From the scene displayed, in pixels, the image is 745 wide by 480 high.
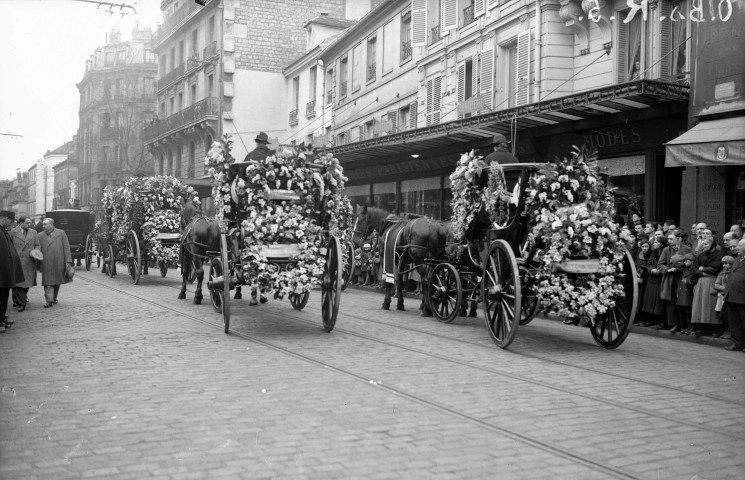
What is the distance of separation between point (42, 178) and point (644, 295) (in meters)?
78.2

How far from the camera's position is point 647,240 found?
12.5 meters

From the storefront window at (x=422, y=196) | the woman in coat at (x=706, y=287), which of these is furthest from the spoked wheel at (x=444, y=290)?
the storefront window at (x=422, y=196)

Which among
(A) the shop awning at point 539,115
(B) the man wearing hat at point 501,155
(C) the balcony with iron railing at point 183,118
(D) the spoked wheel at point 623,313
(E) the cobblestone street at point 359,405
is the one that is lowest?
(E) the cobblestone street at point 359,405

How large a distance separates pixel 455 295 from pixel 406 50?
53.0 ft

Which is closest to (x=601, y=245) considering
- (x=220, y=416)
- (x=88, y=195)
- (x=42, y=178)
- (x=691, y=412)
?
(x=691, y=412)

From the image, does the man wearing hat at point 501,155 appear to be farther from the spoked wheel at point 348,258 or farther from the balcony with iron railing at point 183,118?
the balcony with iron railing at point 183,118

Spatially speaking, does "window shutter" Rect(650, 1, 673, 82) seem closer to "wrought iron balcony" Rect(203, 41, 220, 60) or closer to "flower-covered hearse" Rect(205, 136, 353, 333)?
"flower-covered hearse" Rect(205, 136, 353, 333)

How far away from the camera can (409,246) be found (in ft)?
43.5

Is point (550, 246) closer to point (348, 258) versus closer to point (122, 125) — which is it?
point (348, 258)

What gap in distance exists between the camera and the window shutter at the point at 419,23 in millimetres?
24594

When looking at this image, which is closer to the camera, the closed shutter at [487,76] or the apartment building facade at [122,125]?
the closed shutter at [487,76]

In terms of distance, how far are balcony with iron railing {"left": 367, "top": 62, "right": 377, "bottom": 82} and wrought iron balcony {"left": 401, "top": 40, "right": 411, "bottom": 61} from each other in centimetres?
240

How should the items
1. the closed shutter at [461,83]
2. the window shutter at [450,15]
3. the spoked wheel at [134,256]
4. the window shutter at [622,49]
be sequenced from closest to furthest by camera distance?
the window shutter at [622,49] < the spoked wheel at [134,256] < the closed shutter at [461,83] < the window shutter at [450,15]

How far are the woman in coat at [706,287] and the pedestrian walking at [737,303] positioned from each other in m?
0.58
